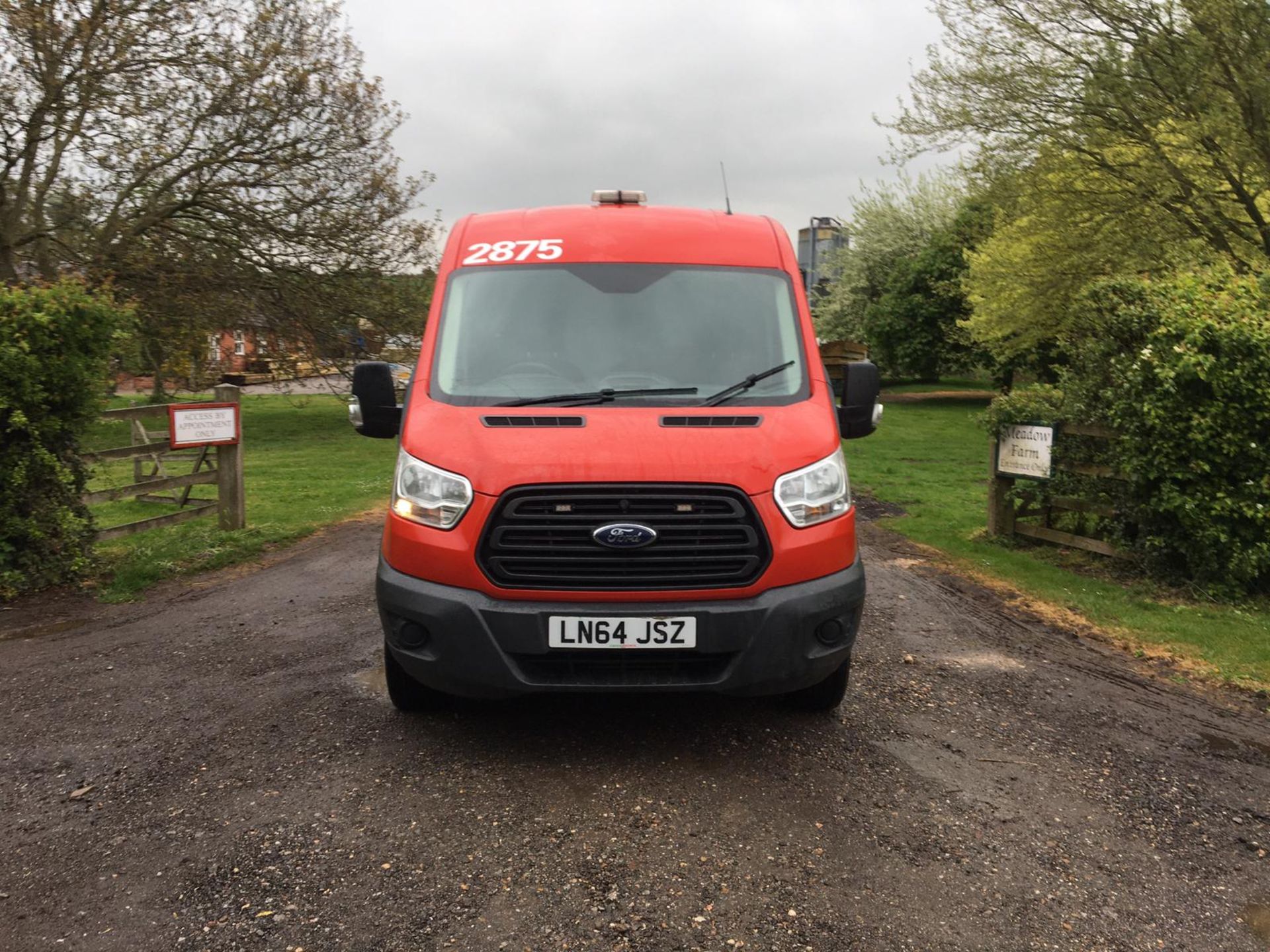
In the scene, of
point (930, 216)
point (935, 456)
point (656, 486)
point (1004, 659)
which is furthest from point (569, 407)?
point (930, 216)

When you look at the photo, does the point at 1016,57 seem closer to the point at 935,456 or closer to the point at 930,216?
the point at 935,456

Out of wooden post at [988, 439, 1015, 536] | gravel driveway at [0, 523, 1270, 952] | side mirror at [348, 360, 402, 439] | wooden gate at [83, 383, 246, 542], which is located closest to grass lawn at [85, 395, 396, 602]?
wooden gate at [83, 383, 246, 542]

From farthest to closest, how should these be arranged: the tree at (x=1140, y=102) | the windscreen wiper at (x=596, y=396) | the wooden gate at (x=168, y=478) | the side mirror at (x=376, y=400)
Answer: the tree at (x=1140, y=102) → the wooden gate at (x=168, y=478) → the side mirror at (x=376, y=400) → the windscreen wiper at (x=596, y=396)

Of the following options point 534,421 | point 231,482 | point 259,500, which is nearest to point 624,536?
point 534,421

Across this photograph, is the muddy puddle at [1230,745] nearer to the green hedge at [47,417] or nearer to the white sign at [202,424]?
the green hedge at [47,417]

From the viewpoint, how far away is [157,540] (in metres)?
9.34

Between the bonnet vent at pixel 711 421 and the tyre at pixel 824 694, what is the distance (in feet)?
4.22

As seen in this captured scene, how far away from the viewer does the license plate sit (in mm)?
3900

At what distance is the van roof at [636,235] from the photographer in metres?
5.10

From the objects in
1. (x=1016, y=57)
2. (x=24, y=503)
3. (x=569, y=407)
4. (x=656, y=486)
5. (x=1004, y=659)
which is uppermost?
(x=1016, y=57)

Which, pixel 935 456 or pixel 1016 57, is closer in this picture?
Result: pixel 1016 57

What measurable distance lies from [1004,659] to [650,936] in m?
3.91

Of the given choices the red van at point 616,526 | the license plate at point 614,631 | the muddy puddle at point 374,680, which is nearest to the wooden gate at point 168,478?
the muddy puddle at point 374,680

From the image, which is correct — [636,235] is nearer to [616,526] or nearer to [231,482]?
[616,526]
